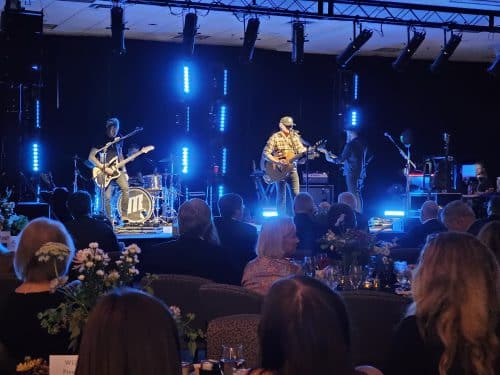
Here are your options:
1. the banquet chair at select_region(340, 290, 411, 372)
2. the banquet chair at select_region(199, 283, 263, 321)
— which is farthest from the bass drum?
the banquet chair at select_region(340, 290, 411, 372)

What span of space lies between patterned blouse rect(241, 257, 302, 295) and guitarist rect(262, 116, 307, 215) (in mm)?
8433

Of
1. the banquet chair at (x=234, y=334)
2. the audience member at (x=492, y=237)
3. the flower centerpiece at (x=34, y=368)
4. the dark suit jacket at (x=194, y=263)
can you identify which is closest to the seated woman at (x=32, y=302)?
the flower centerpiece at (x=34, y=368)

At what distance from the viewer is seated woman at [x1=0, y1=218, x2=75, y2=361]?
11.1 feet

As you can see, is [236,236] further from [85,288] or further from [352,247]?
[85,288]

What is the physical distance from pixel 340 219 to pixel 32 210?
4673 mm

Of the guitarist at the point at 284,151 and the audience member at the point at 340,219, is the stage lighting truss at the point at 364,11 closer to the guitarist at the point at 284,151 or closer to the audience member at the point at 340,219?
the guitarist at the point at 284,151

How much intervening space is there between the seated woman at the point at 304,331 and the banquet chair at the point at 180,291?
2.94m

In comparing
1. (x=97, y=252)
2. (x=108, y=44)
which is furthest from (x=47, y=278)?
(x=108, y=44)

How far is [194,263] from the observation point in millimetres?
5516

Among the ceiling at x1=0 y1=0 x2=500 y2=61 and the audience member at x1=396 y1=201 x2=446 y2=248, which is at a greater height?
the ceiling at x1=0 y1=0 x2=500 y2=61

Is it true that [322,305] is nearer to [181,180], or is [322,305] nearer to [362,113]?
[181,180]

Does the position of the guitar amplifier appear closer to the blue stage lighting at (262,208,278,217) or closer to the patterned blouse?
the blue stage lighting at (262,208,278,217)

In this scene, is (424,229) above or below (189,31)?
below

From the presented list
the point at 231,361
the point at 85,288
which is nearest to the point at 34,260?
the point at 85,288
